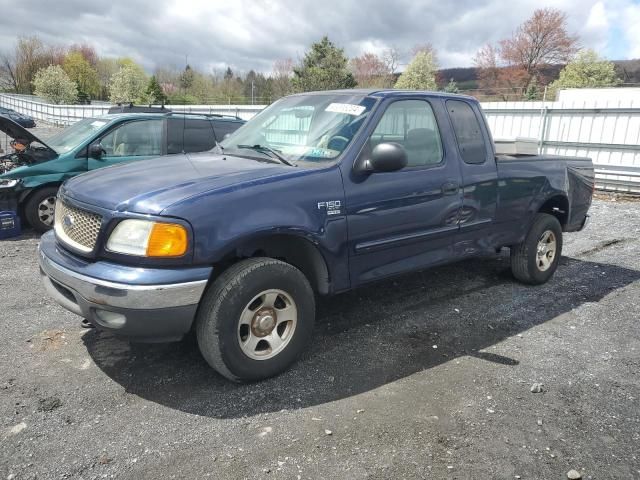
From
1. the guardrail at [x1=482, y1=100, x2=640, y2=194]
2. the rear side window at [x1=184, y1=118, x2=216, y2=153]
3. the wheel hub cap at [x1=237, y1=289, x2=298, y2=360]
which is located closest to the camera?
the wheel hub cap at [x1=237, y1=289, x2=298, y2=360]

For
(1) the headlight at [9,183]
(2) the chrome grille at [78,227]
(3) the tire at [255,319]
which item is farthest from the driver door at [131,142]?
Answer: (3) the tire at [255,319]

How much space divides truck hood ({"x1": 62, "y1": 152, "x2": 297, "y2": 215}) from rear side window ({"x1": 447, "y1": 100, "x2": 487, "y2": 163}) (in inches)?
70.4

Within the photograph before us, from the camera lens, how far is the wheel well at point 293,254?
10.3ft

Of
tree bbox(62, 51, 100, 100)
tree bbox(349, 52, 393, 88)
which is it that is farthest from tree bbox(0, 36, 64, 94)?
tree bbox(349, 52, 393, 88)

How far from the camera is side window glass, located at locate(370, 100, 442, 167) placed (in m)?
3.87

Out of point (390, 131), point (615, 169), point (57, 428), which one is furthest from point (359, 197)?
point (615, 169)

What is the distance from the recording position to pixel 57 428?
2.70 m

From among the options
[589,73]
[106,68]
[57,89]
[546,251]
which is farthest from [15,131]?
[106,68]

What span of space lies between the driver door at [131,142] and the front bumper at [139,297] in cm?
463

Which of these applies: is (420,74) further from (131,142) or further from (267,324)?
(267,324)

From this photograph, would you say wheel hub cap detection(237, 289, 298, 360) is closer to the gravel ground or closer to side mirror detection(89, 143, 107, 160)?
the gravel ground

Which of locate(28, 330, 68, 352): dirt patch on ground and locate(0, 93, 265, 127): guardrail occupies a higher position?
locate(0, 93, 265, 127): guardrail

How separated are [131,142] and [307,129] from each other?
14.5 feet

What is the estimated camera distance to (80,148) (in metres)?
6.95
